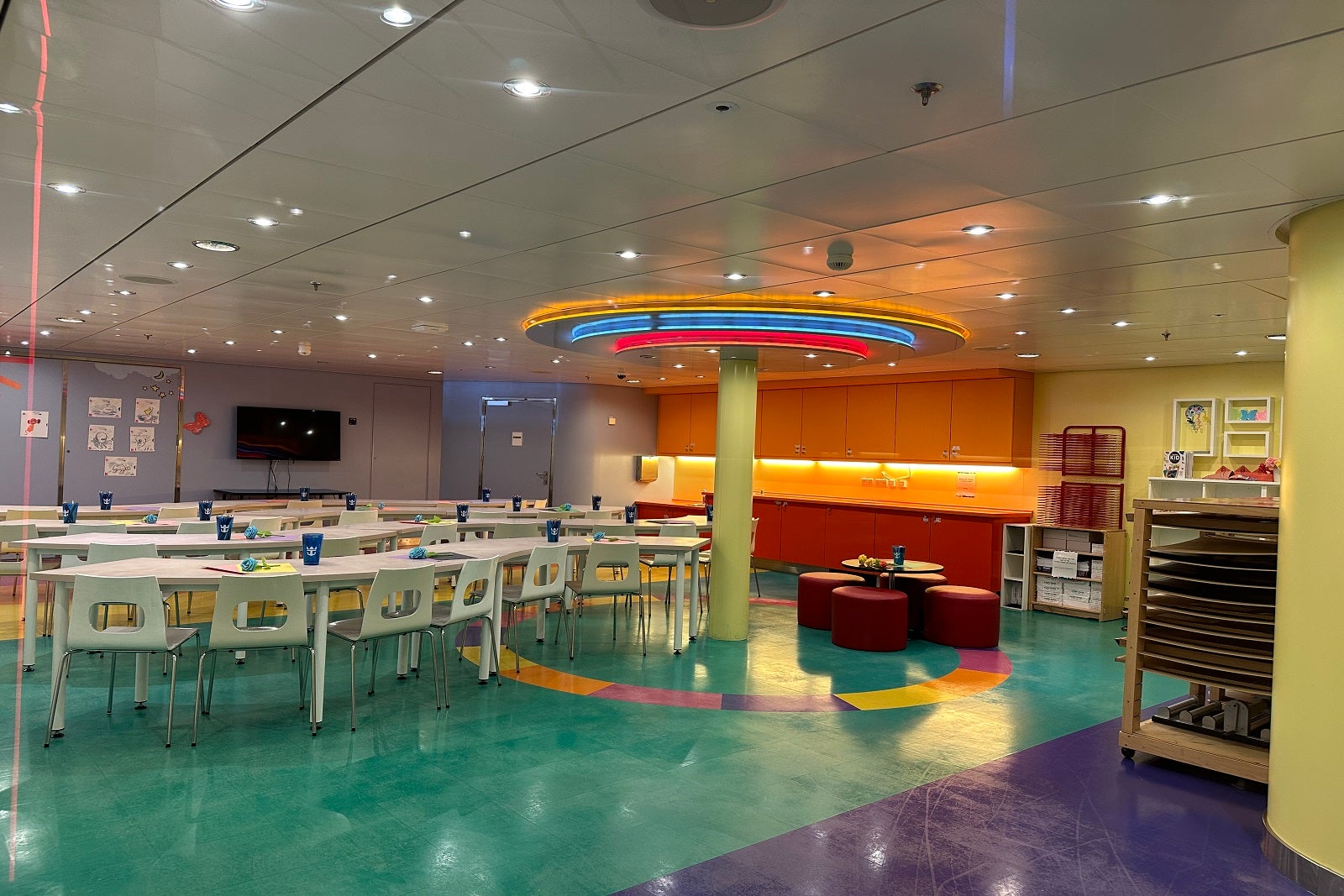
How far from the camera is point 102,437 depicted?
14523 mm

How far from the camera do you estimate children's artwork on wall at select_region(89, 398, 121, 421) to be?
14.4 metres

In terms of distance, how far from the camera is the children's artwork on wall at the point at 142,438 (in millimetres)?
14727

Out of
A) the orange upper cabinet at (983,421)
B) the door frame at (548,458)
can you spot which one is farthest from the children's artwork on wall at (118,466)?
the orange upper cabinet at (983,421)

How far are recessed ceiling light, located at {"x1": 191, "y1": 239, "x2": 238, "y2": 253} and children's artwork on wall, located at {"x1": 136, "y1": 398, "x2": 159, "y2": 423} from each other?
1001 cm

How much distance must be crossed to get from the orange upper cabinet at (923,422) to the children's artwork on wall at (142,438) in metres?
11.5

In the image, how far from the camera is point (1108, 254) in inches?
214

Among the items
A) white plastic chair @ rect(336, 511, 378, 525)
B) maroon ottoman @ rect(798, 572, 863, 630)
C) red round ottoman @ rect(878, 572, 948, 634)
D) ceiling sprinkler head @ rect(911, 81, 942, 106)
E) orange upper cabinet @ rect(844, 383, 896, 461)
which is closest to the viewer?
ceiling sprinkler head @ rect(911, 81, 942, 106)

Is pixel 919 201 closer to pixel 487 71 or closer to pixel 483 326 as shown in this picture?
pixel 487 71

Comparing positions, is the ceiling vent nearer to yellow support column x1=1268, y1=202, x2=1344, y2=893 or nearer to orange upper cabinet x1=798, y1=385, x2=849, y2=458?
yellow support column x1=1268, y1=202, x2=1344, y2=893

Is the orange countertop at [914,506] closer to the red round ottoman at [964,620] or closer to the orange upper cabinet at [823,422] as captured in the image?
the orange upper cabinet at [823,422]

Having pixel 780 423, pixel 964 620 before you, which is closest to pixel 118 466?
pixel 780 423

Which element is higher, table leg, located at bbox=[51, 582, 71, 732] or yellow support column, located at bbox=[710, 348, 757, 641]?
yellow support column, located at bbox=[710, 348, 757, 641]

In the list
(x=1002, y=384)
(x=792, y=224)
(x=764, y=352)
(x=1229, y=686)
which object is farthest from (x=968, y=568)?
(x=792, y=224)

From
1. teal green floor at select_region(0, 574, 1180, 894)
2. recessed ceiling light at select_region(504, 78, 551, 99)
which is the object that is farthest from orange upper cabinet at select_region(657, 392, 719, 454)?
recessed ceiling light at select_region(504, 78, 551, 99)
